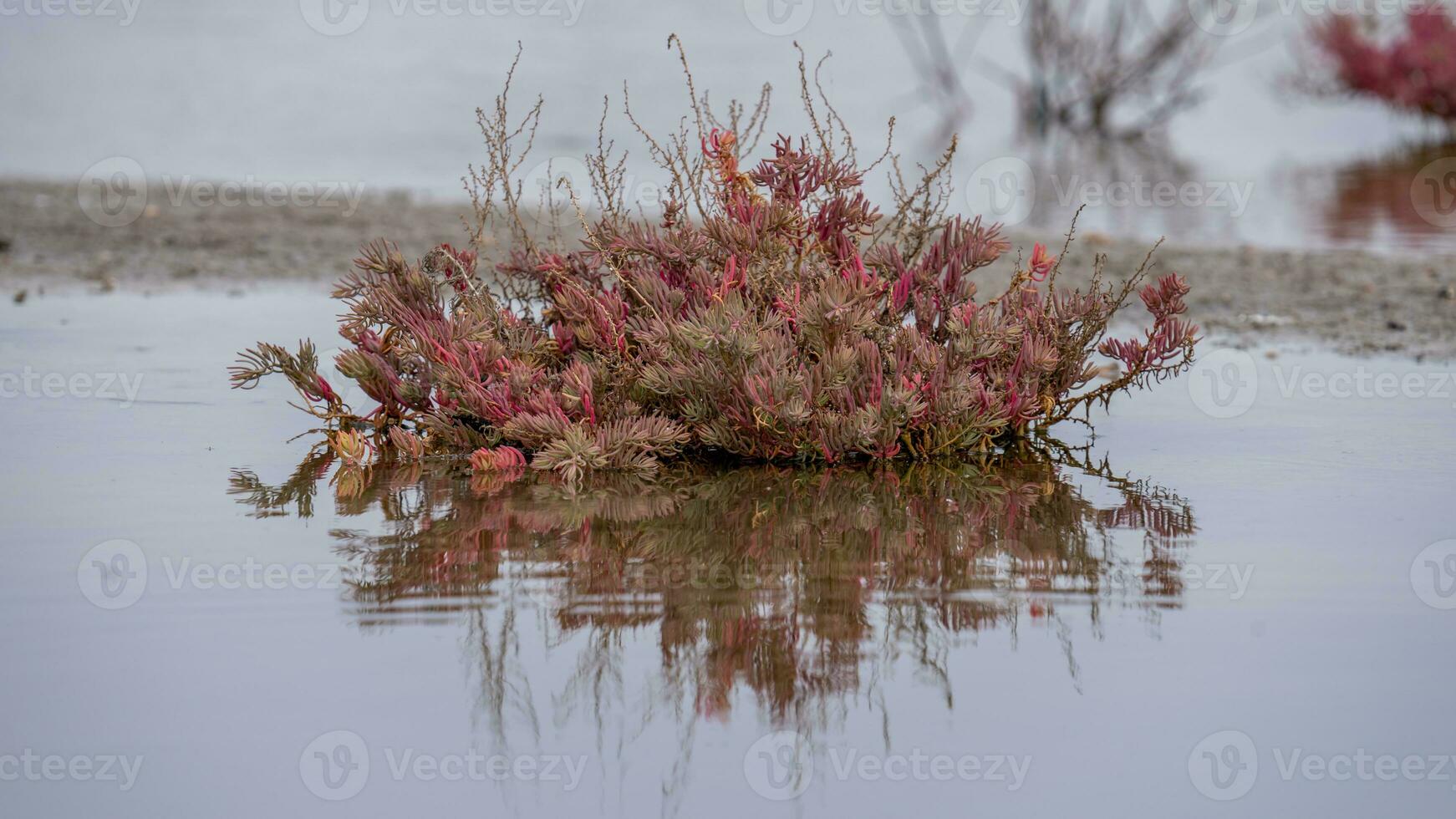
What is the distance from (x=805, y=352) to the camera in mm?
5320

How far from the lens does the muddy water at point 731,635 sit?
3027 millimetres

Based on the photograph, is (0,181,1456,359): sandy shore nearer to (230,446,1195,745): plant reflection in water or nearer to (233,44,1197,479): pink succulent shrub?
(233,44,1197,479): pink succulent shrub

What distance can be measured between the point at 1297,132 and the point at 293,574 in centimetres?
2323

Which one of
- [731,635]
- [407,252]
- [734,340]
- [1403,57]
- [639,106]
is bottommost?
[731,635]

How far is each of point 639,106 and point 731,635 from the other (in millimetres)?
20276

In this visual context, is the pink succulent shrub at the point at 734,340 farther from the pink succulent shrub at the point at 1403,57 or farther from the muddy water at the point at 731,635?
the pink succulent shrub at the point at 1403,57

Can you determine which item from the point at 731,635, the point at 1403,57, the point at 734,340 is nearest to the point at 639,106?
the point at 1403,57

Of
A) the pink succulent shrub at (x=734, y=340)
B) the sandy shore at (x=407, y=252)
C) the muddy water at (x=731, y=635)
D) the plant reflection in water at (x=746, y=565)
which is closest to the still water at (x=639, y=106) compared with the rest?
the sandy shore at (x=407, y=252)

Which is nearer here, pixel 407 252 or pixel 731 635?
pixel 731 635

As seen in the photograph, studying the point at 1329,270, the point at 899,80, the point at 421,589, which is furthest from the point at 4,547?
the point at 899,80

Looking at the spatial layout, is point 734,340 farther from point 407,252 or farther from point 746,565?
point 407,252

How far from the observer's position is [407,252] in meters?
10.7

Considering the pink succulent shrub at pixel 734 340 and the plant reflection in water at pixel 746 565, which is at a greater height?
the pink succulent shrub at pixel 734 340

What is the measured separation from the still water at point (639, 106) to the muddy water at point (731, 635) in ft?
18.5
